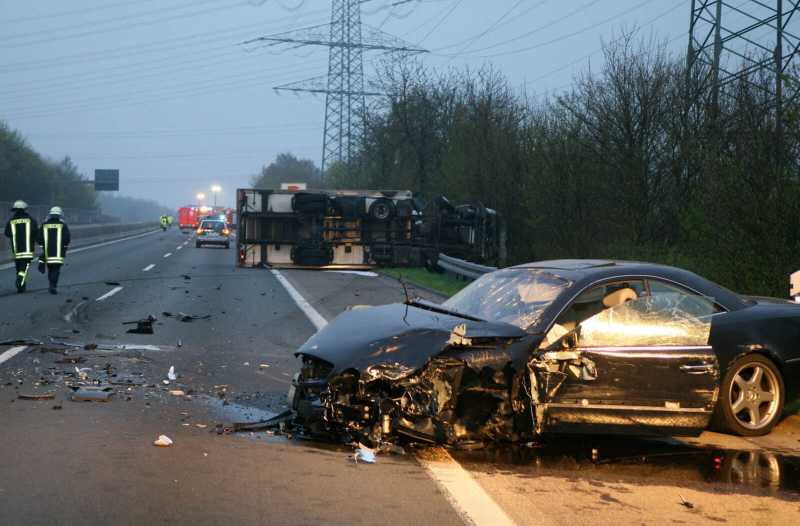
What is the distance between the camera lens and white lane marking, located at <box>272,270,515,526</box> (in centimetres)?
510

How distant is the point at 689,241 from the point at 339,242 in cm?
1347

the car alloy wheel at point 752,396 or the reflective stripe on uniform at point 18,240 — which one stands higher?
the reflective stripe on uniform at point 18,240

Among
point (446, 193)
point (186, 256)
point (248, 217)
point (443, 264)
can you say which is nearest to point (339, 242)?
point (248, 217)

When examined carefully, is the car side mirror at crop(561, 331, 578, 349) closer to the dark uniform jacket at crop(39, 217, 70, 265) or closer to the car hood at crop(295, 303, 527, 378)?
the car hood at crop(295, 303, 527, 378)

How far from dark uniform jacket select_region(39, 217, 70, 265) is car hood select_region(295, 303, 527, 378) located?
13173mm

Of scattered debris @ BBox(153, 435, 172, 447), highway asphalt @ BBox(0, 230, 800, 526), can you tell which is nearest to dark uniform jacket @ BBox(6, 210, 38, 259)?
highway asphalt @ BBox(0, 230, 800, 526)

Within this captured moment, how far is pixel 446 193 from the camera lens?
34.8 meters

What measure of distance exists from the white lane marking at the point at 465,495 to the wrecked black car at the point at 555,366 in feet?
1.52

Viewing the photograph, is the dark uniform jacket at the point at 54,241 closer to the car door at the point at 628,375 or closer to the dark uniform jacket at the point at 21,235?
the dark uniform jacket at the point at 21,235

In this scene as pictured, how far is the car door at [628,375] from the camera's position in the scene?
669 centimetres

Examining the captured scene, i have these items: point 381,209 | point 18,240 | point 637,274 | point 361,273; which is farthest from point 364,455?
point 361,273

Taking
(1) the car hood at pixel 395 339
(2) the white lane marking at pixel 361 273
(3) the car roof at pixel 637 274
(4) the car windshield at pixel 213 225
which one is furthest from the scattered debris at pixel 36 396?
(4) the car windshield at pixel 213 225

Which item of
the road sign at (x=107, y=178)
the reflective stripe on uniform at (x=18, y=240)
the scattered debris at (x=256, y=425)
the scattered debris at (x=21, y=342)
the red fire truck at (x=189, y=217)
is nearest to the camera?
the scattered debris at (x=256, y=425)

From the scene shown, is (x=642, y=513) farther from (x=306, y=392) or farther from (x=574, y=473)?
(x=306, y=392)
